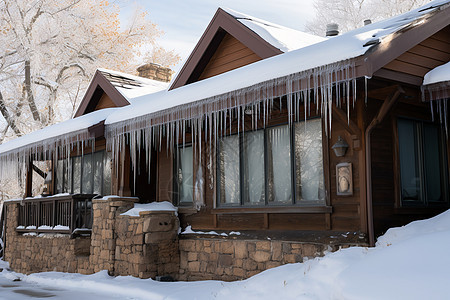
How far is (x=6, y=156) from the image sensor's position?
45.0 ft

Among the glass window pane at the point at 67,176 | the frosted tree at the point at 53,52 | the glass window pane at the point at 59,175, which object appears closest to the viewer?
the glass window pane at the point at 67,176

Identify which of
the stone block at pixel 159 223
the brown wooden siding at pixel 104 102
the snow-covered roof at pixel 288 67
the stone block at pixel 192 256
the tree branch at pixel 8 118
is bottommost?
the stone block at pixel 192 256

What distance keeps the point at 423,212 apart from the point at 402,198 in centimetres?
55

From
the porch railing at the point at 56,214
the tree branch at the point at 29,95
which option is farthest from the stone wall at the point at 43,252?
the tree branch at the point at 29,95

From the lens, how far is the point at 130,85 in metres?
14.0

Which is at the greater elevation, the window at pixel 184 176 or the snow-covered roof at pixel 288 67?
the snow-covered roof at pixel 288 67

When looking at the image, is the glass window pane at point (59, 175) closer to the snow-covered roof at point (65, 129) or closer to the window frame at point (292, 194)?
the snow-covered roof at point (65, 129)

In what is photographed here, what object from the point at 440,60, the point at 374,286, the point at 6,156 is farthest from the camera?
the point at 6,156

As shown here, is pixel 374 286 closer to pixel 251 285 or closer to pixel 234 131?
pixel 251 285

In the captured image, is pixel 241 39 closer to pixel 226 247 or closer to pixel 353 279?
pixel 226 247

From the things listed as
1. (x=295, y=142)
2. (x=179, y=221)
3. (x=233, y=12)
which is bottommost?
(x=179, y=221)

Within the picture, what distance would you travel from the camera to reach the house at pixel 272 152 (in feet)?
22.3

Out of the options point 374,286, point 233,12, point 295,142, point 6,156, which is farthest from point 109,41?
point 374,286

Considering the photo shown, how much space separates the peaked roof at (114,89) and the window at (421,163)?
7.05 meters
